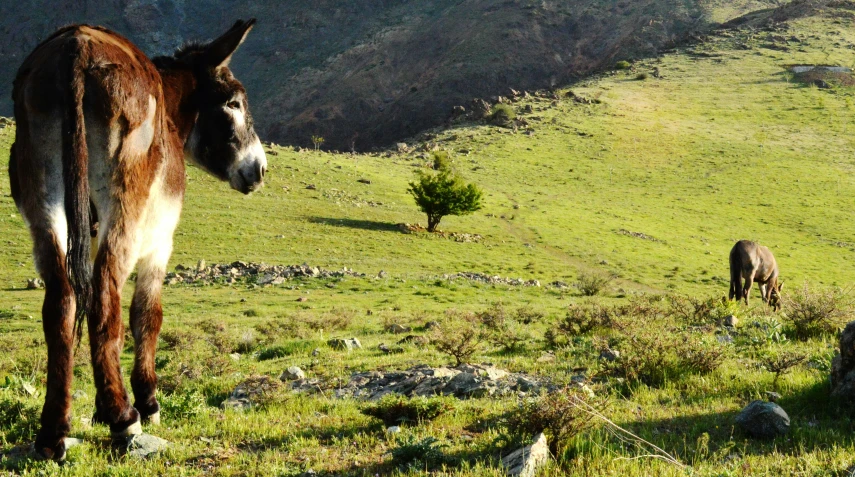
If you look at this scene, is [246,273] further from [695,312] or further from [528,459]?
[528,459]

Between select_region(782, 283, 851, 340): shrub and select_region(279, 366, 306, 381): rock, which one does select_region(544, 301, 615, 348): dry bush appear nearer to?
select_region(782, 283, 851, 340): shrub

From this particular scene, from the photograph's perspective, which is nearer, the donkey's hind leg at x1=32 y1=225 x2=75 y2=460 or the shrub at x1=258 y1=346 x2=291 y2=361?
the donkey's hind leg at x1=32 y1=225 x2=75 y2=460

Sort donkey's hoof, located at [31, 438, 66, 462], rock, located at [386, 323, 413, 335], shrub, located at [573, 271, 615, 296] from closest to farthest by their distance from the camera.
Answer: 1. donkey's hoof, located at [31, 438, 66, 462]
2. rock, located at [386, 323, 413, 335]
3. shrub, located at [573, 271, 615, 296]

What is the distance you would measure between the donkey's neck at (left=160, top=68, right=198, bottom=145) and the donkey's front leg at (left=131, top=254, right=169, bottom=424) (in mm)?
1311

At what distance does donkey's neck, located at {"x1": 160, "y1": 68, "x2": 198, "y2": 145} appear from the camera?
5855 millimetres

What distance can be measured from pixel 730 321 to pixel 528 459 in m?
9.12

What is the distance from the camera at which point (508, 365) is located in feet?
29.3

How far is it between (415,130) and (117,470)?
13581 centimetres

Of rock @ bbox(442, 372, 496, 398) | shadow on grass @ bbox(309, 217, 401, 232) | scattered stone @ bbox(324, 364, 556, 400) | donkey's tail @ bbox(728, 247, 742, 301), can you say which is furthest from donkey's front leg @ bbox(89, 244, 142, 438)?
shadow on grass @ bbox(309, 217, 401, 232)

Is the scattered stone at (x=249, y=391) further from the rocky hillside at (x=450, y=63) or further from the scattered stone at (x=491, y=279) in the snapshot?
the rocky hillside at (x=450, y=63)

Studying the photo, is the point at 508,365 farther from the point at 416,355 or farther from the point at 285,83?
the point at 285,83

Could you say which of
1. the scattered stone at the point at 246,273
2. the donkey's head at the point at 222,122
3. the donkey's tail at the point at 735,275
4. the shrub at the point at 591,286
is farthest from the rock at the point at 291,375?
the shrub at the point at 591,286

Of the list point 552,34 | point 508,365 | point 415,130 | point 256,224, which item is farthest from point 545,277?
point 552,34

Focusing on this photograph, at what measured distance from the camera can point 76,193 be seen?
13.9ft
